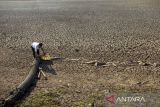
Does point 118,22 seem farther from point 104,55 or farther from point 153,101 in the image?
point 153,101

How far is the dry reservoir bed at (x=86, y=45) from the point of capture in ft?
45.6

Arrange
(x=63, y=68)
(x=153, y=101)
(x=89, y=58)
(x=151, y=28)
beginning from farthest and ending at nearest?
(x=151, y=28), (x=89, y=58), (x=63, y=68), (x=153, y=101)

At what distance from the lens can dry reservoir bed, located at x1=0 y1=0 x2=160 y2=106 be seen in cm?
1390

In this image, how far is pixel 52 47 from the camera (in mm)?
19734

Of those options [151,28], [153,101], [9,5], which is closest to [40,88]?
[153,101]

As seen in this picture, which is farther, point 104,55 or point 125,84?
point 104,55

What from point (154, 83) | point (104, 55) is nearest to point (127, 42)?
point (104, 55)

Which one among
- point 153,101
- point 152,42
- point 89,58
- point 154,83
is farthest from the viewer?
point 152,42

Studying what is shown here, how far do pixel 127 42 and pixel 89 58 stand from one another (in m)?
3.57

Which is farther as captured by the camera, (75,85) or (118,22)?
(118,22)

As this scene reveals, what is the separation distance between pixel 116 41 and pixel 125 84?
662cm

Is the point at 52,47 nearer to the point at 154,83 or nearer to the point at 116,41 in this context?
the point at 116,41

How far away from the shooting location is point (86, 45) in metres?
19.6

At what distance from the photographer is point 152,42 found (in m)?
→ 19.6
